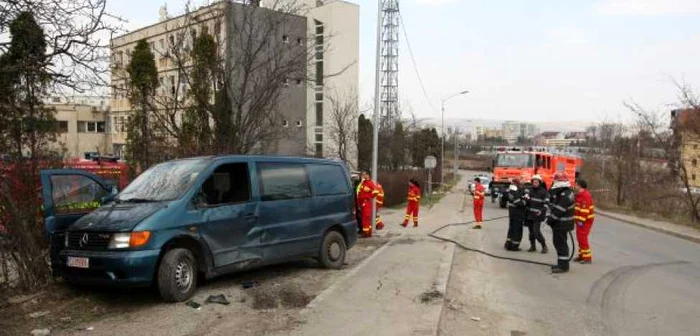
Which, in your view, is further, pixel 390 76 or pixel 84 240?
pixel 390 76

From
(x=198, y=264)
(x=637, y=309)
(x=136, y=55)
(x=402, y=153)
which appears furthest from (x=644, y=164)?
(x=198, y=264)

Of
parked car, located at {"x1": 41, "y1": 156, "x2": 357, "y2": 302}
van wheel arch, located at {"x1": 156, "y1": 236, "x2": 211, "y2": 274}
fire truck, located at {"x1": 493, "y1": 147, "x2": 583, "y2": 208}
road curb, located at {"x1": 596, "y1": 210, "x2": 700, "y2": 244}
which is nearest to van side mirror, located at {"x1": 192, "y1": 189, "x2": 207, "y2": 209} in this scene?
parked car, located at {"x1": 41, "y1": 156, "x2": 357, "y2": 302}

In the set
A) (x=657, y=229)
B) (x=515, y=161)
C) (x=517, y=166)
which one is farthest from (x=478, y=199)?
(x=515, y=161)

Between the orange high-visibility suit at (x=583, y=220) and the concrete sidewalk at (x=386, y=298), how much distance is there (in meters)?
2.45

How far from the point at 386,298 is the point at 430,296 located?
1.89ft

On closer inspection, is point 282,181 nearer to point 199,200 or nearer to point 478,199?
point 199,200

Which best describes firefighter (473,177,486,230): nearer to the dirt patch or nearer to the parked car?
the parked car

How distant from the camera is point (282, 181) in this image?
9023 mm

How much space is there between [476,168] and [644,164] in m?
85.3

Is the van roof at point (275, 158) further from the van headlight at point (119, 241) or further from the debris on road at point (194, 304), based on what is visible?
the debris on road at point (194, 304)

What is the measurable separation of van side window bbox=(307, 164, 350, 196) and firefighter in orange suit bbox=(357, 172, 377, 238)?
198 inches

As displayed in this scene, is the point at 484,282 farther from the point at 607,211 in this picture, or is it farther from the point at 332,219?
the point at 607,211

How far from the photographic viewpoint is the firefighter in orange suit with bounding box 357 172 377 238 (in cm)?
1537

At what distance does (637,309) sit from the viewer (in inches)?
311
